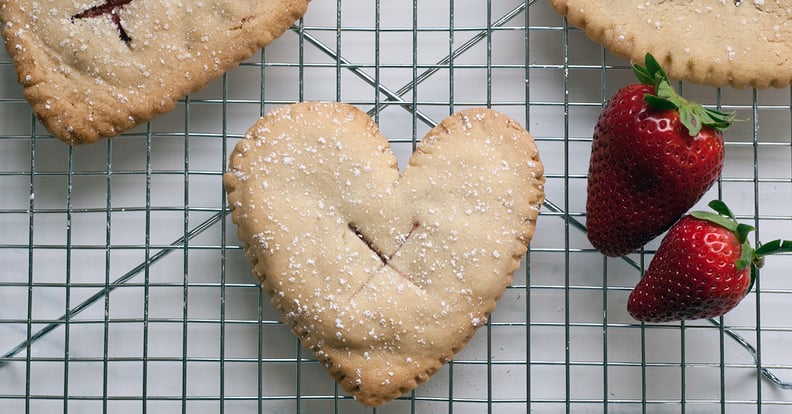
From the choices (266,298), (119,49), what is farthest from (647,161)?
(119,49)

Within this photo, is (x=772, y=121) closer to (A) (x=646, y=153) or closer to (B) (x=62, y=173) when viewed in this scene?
(A) (x=646, y=153)

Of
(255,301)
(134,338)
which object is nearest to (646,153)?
(255,301)

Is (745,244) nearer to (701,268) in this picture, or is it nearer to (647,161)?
(701,268)

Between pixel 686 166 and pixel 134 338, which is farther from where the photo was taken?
pixel 134 338

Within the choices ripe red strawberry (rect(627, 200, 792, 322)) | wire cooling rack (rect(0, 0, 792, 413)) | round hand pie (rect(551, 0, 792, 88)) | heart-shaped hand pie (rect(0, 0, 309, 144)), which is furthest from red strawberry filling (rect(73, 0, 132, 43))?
ripe red strawberry (rect(627, 200, 792, 322))

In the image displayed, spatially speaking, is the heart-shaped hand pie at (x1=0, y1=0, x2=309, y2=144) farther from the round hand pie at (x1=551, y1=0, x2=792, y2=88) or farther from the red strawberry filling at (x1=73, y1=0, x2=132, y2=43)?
the round hand pie at (x1=551, y1=0, x2=792, y2=88)
